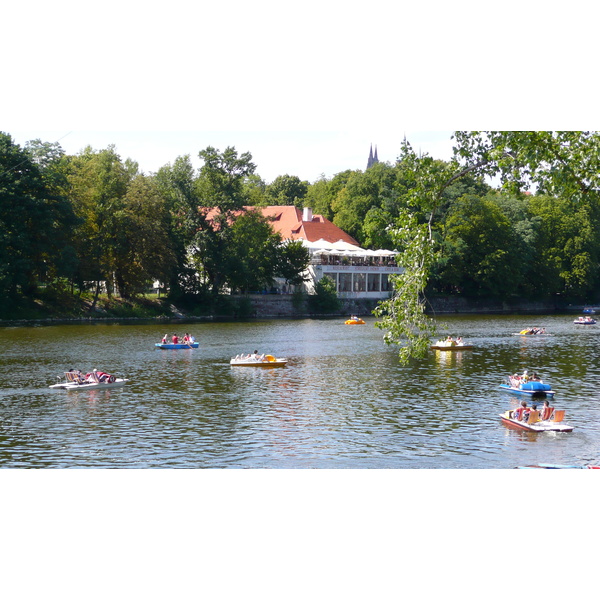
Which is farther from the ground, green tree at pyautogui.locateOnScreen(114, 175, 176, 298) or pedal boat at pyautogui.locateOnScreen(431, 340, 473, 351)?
green tree at pyautogui.locateOnScreen(114, 175, 176, 298)

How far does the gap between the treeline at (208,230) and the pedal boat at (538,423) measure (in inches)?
642

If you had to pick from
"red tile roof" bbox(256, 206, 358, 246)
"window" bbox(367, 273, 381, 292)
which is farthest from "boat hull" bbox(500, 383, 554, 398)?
"red tile roof" bbox(256, 206, 358, 246)

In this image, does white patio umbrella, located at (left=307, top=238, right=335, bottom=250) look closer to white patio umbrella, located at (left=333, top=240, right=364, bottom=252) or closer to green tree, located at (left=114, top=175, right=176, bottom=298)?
white patio umbrella, located at (left=333, top=240, right=364, bottom=252)

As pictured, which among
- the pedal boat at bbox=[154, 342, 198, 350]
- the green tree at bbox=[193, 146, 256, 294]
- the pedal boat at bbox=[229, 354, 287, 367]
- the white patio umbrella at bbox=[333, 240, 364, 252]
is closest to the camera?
the pedal boat at bbox=[229, 354, 287, 367]

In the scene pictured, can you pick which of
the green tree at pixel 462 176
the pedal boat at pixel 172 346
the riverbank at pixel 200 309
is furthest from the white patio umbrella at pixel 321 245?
the green tree at pixel 462 176

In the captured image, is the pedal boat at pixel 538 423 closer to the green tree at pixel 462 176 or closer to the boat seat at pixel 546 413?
the boat seat at pixel 546 413

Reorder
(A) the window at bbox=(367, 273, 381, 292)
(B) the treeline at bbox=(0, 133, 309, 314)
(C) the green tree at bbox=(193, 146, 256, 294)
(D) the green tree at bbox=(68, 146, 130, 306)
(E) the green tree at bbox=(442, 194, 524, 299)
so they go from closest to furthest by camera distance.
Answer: (B) the treeline at bbox=(0, 133, 309, 314) → (D) the green tree at bbox=(68, 146, 130, 306) → (C) the green tree at bbox=(193, 146, 256, 294) → (E) the green tree at bbox=(442, 194, 524, 299) → (A) the window at bbox=(367, 273, 381, 292)

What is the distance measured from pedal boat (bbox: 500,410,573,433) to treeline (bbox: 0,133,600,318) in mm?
16314

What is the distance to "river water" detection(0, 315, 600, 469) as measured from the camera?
20.6 m

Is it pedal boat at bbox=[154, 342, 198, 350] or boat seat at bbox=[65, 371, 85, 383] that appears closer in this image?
boat seat at bbox=[65, 371, 85, 383]

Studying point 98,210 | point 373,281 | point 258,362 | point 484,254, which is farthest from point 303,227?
point 258,362

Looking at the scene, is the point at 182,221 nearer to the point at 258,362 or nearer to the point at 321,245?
the point at 321,245

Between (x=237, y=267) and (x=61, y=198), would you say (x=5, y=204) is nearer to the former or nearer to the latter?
→ (x=61, y=198)
